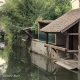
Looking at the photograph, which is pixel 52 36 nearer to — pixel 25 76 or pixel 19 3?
pixel 25 76

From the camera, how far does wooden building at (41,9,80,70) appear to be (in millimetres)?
20578

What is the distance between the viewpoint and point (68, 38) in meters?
20.7

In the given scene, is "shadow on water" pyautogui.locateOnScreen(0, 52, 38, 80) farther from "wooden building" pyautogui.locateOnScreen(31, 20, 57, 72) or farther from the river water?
"wooden building" pyautogui.locateOnScreen(31, 20, 57, 72)

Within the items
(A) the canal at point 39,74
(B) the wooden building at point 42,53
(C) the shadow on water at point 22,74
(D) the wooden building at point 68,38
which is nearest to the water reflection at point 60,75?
(A) the canal at point 39,74

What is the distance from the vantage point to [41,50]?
30.9 meters

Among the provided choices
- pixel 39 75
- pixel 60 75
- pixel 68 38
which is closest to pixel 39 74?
pixel 39 75

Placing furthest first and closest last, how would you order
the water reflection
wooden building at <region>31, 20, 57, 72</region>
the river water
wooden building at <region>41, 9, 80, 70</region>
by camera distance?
wooden building at <region>31, 20, 57, 72</region> → wooden building at <region>41, 9, 80, 70</region> → the river water → the water reflection

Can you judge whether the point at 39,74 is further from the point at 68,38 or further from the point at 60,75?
the point at 68,38

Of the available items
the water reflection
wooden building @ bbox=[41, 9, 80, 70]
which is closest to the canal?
the water reflection

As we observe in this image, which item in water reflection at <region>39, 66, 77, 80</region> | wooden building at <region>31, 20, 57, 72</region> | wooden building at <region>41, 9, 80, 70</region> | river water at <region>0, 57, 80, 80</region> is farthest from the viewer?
wooden building at <region>31, 20, 57, 72</region>

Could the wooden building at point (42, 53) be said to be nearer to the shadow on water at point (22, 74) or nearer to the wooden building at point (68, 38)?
the wooden building at point (68, 38)

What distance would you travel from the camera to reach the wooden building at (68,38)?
67.5 ft

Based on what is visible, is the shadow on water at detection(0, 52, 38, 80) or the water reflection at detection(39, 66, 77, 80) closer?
the water reflection at detection(39, 66, 77, 80)

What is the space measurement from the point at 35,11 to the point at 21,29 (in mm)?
3262
